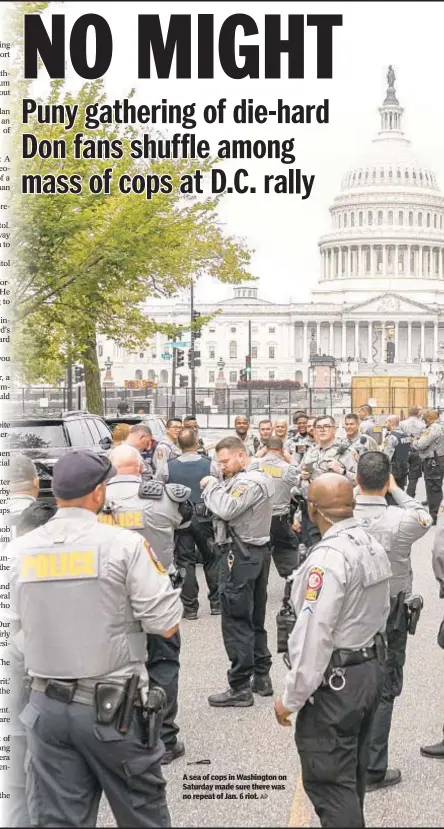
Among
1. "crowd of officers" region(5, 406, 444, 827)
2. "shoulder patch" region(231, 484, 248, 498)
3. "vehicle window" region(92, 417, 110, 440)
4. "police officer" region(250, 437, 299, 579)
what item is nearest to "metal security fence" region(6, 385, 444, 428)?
"vehicle window" region(92, 417, 110, 440)

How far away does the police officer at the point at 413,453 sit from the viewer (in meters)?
18.8

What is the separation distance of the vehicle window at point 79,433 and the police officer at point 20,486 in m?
5.05

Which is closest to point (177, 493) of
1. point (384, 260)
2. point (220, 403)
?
point (220, 403)

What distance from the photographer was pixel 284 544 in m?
11.1

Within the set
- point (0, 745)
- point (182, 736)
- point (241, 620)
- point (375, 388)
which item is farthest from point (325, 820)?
point (375, 388)

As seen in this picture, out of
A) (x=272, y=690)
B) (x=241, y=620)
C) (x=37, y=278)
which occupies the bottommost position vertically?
(x=272, y=690)

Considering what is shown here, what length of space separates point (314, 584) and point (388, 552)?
167 cm

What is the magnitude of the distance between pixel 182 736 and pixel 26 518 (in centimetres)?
181

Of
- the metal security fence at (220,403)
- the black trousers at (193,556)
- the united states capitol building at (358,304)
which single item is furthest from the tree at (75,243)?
the united states capitol building at (358,304)

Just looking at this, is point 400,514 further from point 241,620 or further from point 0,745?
point 0,745

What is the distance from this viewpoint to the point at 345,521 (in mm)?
4422

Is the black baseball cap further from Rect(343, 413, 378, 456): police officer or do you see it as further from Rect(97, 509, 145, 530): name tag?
Rect(343, 413, 378, 456): police officer

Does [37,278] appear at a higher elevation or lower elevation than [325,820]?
Answer: higher

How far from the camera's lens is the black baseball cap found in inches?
156
